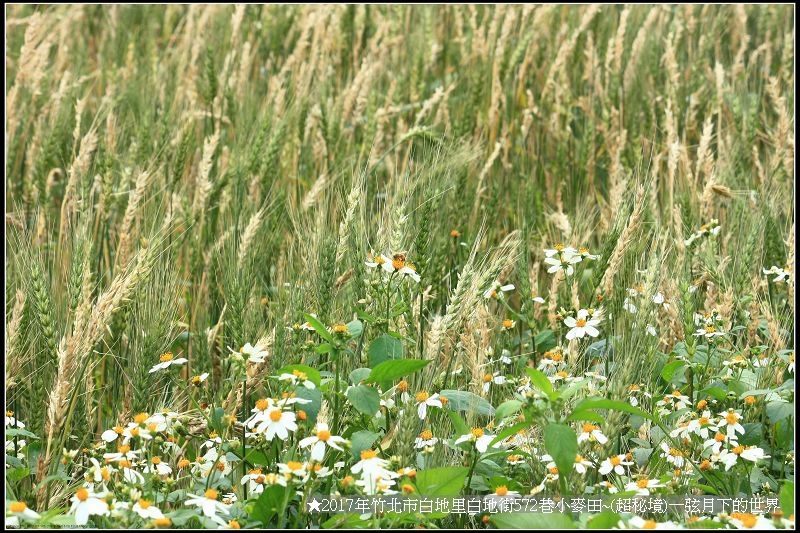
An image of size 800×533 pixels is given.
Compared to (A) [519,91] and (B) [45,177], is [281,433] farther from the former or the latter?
(A) [519,91]

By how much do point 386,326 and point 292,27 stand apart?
3472 mm

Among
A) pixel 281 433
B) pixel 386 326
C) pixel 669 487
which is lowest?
pixel 669 487

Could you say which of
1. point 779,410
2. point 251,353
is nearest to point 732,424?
point 779,410

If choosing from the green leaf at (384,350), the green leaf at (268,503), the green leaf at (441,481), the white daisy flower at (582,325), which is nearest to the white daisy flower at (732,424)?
the white daisy flower at (582,325)

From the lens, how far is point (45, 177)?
3.48m

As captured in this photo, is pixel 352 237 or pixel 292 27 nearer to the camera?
pixel 352 237

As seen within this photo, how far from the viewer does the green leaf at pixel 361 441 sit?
6.27 ft

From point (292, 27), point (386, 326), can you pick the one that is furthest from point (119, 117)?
point (386, 326)

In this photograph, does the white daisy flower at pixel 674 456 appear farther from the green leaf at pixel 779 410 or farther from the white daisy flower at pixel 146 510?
the white daisy flower at pixel 146 510

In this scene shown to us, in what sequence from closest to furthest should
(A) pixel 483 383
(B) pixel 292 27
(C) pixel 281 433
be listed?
1. (C) pixel 281 433
2. (A) pixel 483 383
3. (B) pixel 292 27

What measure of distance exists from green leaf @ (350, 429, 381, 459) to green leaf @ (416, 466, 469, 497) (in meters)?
0.12

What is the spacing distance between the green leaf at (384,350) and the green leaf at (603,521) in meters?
0.56

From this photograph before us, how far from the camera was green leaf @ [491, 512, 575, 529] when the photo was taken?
66.2 inches

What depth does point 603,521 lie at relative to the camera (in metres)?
1.66
